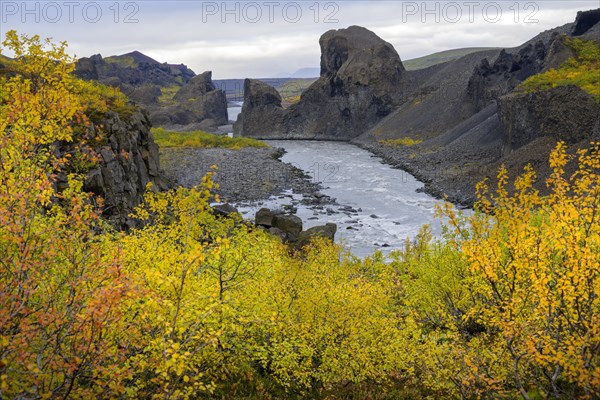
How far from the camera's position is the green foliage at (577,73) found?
199 feet

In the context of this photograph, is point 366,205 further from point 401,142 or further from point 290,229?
point 401,142

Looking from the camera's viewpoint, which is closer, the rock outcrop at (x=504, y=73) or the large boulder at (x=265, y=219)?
the large boulder at (x=265, y=219)

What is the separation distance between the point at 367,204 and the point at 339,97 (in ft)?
339

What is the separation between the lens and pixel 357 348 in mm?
13016

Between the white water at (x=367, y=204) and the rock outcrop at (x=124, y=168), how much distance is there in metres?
13.7

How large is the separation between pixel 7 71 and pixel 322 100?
129 meters

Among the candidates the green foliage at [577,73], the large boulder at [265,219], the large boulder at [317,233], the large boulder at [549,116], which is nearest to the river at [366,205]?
the large boulder at [317,233]

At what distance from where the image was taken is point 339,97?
511 feet

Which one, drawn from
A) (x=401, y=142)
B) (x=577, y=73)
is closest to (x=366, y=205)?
(x=577, y=73)

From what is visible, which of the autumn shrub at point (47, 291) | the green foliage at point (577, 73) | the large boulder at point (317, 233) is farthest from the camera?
the green foliage at point (577, 73)

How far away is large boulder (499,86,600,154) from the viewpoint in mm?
56406

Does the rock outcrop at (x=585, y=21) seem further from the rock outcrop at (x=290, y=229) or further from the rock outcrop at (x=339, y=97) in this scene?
the rock outcrop at (x=290, y=229)

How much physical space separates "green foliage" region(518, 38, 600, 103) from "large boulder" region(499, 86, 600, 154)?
148 cm

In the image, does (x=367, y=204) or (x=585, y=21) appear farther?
(x=585, y=21)
